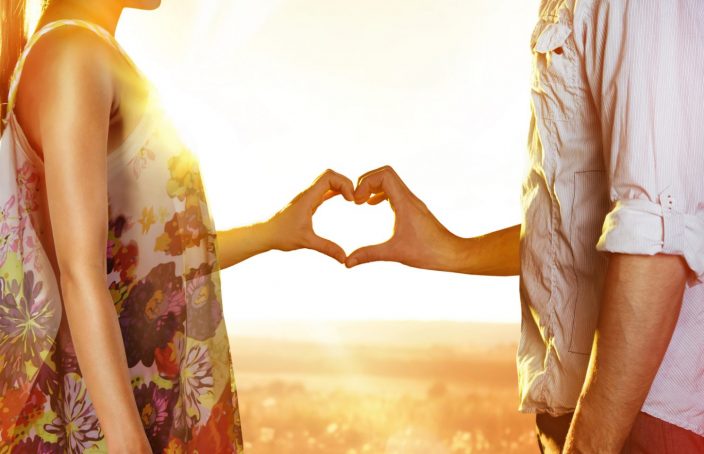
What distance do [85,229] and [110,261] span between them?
7.2 inches

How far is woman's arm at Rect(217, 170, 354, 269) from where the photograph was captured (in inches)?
54.4

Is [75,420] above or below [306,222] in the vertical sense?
below

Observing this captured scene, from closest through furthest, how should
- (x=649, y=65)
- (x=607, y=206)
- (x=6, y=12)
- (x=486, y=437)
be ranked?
(x=649, y=65), (x=607, y=206), (x=6, y=12), (x=486, y=437)

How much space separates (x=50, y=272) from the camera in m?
0.96

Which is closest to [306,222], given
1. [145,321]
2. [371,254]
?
[371,254]

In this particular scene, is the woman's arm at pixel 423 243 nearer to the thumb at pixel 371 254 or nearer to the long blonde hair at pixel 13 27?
the thumb at pixel 371 254

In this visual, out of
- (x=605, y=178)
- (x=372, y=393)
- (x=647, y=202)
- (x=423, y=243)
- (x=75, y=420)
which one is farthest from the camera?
(x=372, y=393)

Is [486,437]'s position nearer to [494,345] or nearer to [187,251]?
[494,345]

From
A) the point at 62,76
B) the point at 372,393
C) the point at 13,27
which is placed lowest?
the point at 372,393

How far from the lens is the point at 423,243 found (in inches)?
52.1

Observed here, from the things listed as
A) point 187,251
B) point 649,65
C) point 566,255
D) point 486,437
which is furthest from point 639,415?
point 486,437

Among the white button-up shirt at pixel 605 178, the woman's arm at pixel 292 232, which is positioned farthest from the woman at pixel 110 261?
the white button-up shirt at pixel 605 178

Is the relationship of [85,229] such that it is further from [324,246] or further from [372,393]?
[372,393]

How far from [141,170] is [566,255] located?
587 millimetres
